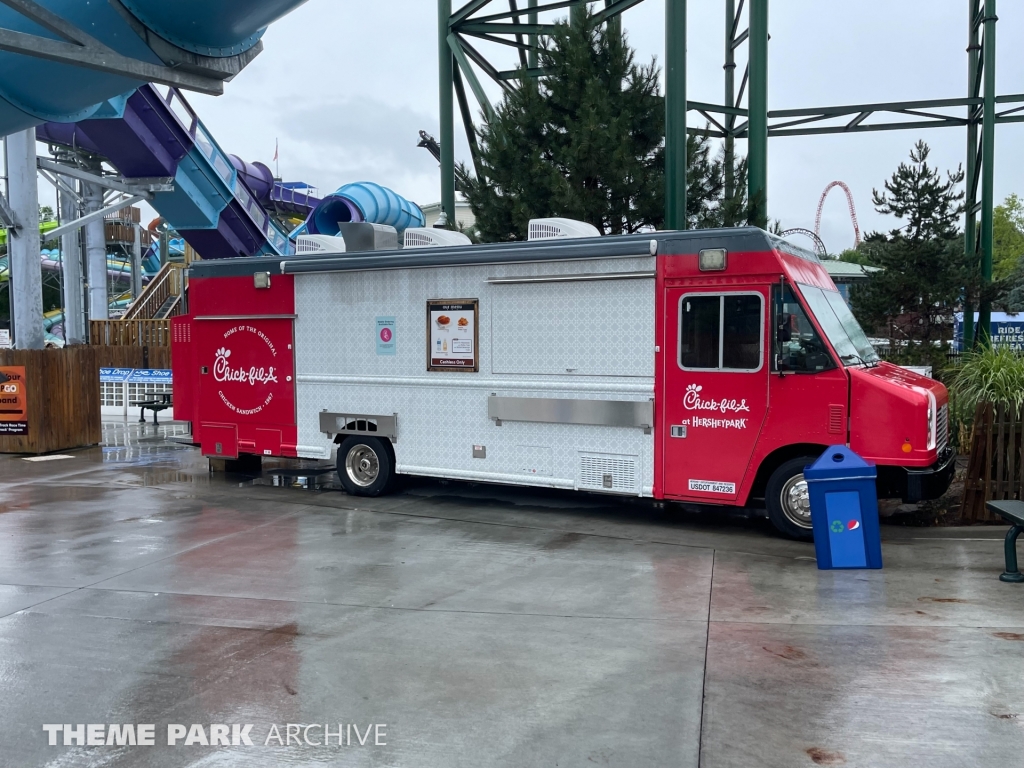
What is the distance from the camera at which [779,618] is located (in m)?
6.21

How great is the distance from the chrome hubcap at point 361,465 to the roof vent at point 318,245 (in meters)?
2.67

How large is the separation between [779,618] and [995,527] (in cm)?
401

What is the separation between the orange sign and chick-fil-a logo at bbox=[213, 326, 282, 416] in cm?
494

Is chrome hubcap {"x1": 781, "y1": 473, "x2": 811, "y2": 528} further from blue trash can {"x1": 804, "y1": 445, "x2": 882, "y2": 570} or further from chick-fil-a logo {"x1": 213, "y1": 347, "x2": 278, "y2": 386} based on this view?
chick-fil-a logo {"x1": 213, "y1": 347, "x2": 278, "y2": 386}

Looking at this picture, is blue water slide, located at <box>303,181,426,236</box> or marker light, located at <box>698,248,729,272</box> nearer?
marker light, located at <box>698,248,729,272</box>

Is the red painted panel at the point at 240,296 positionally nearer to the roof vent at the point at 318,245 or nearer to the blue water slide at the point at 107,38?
the roof vent at the point at 318,245

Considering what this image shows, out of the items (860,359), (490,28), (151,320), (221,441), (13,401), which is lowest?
(221,441)

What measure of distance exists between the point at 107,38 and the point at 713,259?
5589mm

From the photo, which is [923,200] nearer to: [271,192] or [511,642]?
[511,642]

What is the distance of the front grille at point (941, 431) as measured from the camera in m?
8.44

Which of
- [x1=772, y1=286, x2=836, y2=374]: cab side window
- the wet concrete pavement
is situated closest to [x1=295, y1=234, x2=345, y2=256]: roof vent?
the wet concrete pavement

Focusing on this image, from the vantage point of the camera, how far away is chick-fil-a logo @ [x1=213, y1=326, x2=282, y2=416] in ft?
38.4

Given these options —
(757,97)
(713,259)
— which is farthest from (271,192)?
(713,259)

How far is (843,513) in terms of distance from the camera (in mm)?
7508
